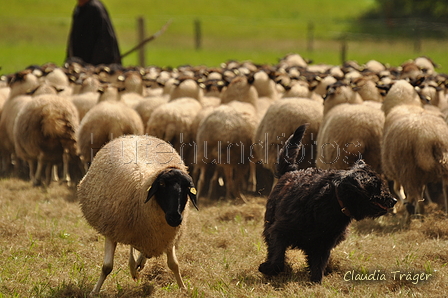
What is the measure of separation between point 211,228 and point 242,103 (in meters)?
2.57

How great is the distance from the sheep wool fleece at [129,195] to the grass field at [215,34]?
16.3 metres

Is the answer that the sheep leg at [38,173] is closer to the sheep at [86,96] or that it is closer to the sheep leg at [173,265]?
the sheep at [86,96]

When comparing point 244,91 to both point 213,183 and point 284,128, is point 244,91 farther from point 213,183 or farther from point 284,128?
point 284,128

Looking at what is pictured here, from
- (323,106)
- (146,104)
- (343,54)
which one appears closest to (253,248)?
(323,106)

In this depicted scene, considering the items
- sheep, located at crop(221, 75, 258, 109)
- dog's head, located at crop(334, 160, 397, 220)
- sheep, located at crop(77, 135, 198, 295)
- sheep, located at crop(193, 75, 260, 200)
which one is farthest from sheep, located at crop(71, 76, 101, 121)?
dog's head, located at crop(334, 160, 397, 220)

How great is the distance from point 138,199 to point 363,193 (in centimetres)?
158

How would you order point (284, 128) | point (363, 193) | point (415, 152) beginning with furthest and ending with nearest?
point (284, 128) → point (415, 152) → point (363, 193)

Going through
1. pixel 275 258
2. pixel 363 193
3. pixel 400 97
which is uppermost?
pixel 400 97

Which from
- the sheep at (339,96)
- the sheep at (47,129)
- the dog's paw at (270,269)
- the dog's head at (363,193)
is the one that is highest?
the sheep at (339,96)

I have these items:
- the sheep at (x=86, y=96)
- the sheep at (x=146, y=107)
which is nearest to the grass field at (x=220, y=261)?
the sheep at (x=146, y=107)

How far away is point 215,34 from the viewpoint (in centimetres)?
3841

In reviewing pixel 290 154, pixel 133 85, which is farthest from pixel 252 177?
pixel 133 85

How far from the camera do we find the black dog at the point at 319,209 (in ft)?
14.0

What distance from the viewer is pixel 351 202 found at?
4.29m
